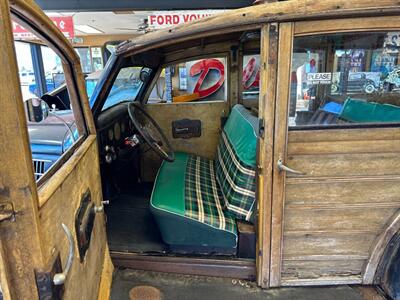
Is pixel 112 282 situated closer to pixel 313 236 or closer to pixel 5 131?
pixel 313 236

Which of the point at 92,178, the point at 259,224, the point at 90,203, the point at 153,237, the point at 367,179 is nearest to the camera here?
the point at 90,203

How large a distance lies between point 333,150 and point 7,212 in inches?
53.5

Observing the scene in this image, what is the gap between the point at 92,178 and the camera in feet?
4.83

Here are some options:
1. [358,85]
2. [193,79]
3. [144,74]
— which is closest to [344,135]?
[358,85]

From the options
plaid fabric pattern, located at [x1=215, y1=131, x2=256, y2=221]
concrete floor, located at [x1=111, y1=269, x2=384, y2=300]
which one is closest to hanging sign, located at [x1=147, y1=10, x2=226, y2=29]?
plaid fabric pattern, located at [x1=215, y1=131, x2=256, y2=221]

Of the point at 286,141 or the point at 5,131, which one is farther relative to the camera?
the point at 286,141

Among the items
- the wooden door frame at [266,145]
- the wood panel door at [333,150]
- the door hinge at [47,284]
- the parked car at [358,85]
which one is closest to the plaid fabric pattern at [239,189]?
the wooden door frame at [266,145]

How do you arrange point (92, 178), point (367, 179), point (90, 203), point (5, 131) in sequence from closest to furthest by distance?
point (5, 131)
point (90, 203)
point (92, 178)
point (367, 179)

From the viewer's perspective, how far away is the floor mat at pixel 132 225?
2.03m

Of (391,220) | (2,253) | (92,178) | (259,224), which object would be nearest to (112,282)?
(92,178)

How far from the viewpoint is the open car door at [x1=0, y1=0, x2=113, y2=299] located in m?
0.64

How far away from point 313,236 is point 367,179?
1.29ft

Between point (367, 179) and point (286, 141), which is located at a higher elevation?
point (286, 141)

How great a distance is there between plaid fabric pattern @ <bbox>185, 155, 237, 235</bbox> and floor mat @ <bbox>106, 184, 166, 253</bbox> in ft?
1.08
